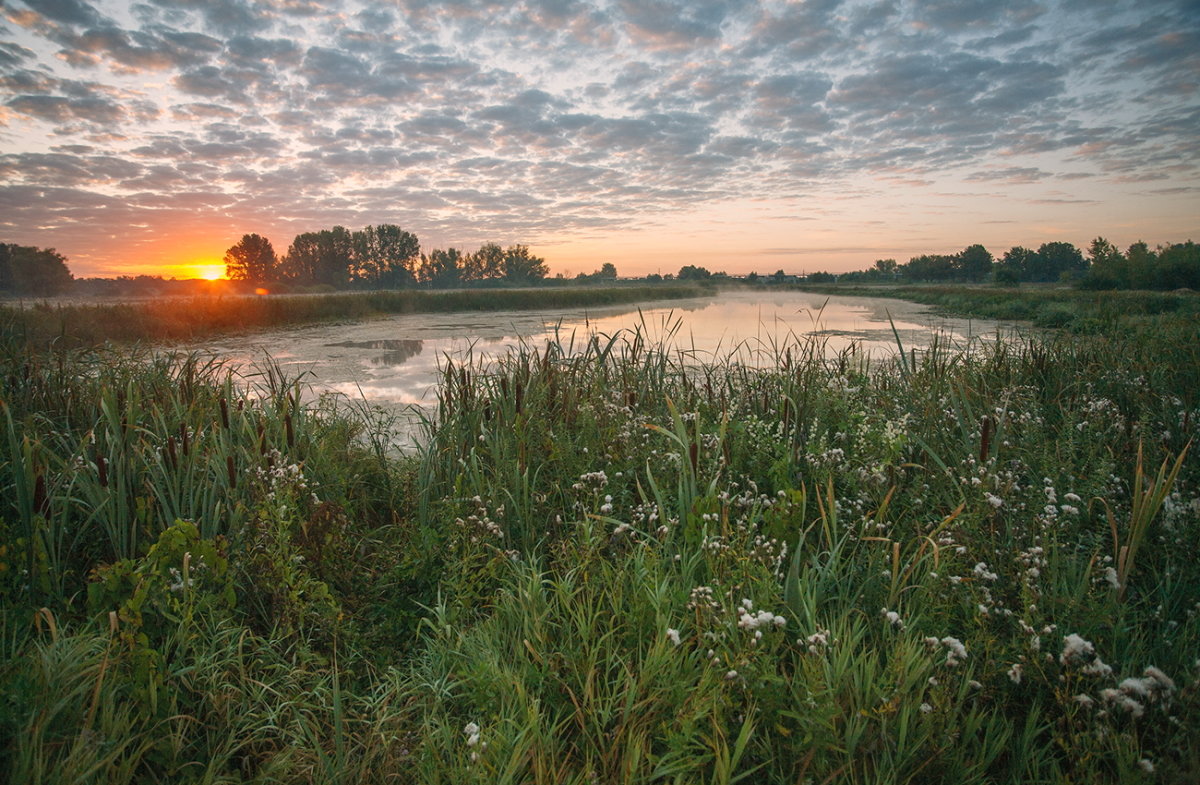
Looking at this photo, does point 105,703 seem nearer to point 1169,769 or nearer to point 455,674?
point 455,674

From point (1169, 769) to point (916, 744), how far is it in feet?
1.86

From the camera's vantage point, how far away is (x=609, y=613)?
7.66ft

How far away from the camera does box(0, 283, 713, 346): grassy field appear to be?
30.7 feet

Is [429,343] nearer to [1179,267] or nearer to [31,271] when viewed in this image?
[31,271]

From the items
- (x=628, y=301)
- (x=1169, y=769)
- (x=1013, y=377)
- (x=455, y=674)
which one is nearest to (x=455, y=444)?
(x=455, y=674)

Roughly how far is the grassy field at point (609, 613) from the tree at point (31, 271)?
70.7 feet

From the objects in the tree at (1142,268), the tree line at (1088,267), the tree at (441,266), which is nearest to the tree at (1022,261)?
the tree line at (1088,267)

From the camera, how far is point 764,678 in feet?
5.33

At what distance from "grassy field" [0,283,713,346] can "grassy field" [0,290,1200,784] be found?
496 cm

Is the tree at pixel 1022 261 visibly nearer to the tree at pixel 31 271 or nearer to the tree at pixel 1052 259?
the tree at pixel 1052 259

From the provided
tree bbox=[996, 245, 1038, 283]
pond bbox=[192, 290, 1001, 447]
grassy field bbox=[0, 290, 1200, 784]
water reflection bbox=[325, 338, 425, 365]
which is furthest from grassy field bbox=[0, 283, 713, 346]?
tree bbox=[996, 245, 1038, 283]

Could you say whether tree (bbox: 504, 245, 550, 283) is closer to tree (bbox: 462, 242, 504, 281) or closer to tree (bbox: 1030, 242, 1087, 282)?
tree (bbox: 462, 242, 504, 281)

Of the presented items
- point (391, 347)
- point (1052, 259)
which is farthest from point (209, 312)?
point (1052, 259)

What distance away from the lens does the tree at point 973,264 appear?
58906mm
